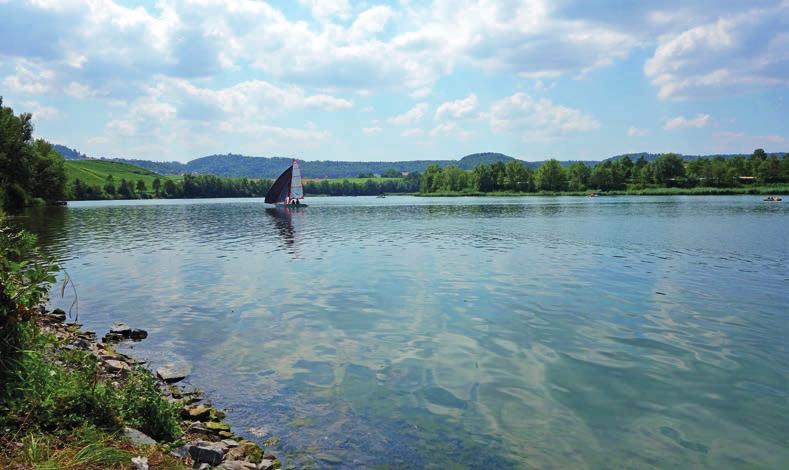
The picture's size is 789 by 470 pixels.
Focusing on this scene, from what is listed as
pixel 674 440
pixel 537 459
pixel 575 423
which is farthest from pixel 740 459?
pixel 537 459

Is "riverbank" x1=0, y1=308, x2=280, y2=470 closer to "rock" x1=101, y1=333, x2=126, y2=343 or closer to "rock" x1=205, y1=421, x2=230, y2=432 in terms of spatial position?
"rock" x1=205, y1=421, x2=230, y2=432

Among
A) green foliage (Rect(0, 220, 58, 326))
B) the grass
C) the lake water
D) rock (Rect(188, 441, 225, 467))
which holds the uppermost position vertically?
green foliage (Rect(0, 220, 58, 326))

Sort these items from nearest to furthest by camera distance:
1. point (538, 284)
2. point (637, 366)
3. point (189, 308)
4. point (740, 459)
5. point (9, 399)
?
1. point (9, 399)
2. point (740, 459)
3. point (637, 366)
4. point (189, 308)
5. point (538, 284)

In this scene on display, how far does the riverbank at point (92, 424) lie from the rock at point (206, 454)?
18 millimetres

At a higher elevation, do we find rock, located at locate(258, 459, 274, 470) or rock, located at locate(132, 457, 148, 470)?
rock, located at locate(132, 457, 148, 470)

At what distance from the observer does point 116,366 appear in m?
15.0

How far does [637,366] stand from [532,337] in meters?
4.18

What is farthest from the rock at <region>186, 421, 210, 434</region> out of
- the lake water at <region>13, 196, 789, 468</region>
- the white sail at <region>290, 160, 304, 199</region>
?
the white sail at <region>290, 160, 304, 199</region>

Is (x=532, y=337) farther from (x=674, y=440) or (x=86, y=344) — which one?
(x=86, y=344)

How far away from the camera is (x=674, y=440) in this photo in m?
11.8

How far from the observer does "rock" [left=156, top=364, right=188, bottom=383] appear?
50.7ft

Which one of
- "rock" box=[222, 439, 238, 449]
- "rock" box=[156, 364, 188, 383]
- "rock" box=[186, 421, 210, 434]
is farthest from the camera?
"rock" box=[156, 364, 188, 383]

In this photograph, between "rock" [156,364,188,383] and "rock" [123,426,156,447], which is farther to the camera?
"rock" [156,364,188,383]

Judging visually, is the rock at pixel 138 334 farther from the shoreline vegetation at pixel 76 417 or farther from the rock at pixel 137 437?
the rock at pixel 137 437
